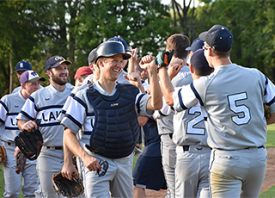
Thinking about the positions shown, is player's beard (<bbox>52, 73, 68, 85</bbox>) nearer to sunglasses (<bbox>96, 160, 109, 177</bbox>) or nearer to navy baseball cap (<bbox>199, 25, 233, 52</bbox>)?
sunglasses (<bbox>96, 160, 109, 177</bbox>)

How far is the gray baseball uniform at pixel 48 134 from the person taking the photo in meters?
5.44

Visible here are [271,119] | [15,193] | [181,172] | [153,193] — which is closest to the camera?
[271,119]

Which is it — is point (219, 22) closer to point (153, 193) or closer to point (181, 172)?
point (153, 193)

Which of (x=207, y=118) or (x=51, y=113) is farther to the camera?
(x=51, y=113)

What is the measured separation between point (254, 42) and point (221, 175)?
107 feet

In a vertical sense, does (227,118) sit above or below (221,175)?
above

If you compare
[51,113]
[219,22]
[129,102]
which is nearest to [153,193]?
[51,113]

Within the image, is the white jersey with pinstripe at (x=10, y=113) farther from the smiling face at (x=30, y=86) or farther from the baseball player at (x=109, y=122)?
the baseball player at (x=109, y=122)

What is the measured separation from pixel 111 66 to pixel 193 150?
1.35 m

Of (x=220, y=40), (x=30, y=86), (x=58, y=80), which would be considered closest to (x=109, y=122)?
(x=220, y=40)

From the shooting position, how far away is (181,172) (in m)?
4.00

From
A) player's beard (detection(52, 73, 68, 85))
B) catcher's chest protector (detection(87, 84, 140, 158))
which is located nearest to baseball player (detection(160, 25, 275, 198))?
catcher's chest protector (detection(87, 84, 140, 158))

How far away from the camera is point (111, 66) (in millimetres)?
3740

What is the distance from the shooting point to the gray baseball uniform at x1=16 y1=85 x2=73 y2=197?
214 inches
